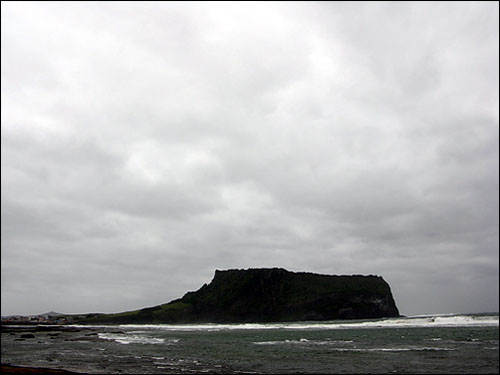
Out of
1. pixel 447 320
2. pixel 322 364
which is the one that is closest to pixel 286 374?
pixel 322 364

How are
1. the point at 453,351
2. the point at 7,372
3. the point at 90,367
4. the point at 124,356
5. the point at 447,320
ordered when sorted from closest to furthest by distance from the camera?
1. the point at 7,372
2. the point at 90,367
3. the point at 453,351
4. the point at 124,356
5. the point at 447,320

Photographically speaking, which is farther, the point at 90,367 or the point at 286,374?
the point at 90,367

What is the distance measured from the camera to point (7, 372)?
28.7 meters

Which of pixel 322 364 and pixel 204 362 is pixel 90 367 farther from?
pixel 322 364

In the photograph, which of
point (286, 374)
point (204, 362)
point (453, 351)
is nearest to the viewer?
point (286, 374)

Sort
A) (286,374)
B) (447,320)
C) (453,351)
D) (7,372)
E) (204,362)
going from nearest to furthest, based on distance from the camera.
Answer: (7,372), (286,374), (204,362), (453,351), (447,320)

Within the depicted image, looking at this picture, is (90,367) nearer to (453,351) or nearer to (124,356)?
(124,356)

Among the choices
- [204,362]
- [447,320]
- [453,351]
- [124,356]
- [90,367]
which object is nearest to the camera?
[90,367]

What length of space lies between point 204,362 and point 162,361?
4.00 metres

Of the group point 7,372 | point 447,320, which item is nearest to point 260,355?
point 7,372

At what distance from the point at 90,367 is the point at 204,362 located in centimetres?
965

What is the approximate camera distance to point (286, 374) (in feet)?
102

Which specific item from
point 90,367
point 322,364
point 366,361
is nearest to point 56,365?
point 90,367

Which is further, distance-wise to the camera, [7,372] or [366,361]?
[366,361]
